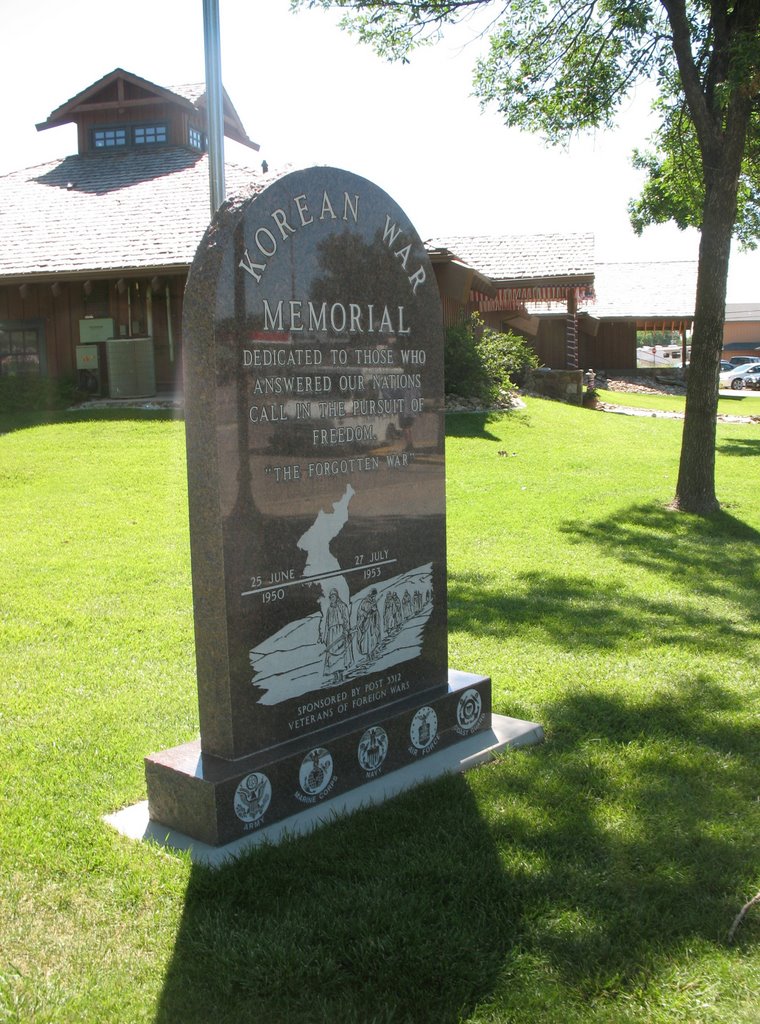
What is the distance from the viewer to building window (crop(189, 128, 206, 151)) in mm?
26312

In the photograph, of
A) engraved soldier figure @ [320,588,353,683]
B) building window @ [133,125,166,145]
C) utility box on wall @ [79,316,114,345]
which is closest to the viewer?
engraved soldier figure @ [320,588,353,683]

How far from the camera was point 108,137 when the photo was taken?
85.8ft

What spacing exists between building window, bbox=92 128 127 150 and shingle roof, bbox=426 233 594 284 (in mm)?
8690

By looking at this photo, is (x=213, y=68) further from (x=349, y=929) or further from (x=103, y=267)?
(x=103, y=267)

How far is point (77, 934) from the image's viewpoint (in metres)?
Answer: 3.24

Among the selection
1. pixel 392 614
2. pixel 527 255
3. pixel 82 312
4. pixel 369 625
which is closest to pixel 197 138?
pixel 82 312

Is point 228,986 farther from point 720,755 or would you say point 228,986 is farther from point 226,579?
point 720,755

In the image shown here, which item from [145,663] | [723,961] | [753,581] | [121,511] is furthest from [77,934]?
[121,511]

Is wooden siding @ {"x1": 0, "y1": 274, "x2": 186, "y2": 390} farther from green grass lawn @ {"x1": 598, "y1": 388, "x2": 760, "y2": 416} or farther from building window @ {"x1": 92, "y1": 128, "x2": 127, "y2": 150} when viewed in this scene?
green grass lawn @ {"x1": 598, "y1": 388, "x2": 760, "y2": 416}

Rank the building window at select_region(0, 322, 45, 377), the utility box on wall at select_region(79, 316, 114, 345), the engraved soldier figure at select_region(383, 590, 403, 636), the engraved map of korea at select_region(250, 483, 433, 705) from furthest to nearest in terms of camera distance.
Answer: the building window at select_region(0, 322, 45, 377)
the utility box on wall at select_region(79, 316, 114, 345)
the engraved soldier figure at select_region(383, 590, 403, 636)
the engraved map of korea at select_region(250, 483, 433, 705)

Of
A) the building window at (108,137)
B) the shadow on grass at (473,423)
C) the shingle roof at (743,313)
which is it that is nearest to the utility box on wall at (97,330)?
the shadow on grass at (473,423)

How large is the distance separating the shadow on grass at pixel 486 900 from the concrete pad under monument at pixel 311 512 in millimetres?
380

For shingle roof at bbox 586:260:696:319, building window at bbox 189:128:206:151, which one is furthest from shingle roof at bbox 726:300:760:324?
building window at bbox 189:128:206:151

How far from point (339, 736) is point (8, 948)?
156cm
